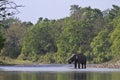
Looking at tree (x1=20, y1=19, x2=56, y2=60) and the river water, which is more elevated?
tree (x1=20, y1=19, x2=56, y2=60)

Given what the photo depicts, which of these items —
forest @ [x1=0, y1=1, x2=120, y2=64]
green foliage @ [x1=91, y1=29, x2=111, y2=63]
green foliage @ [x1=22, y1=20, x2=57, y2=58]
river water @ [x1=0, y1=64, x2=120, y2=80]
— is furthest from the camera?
green foliage @ [x1=22, y1=20, x2=57, y2=58]

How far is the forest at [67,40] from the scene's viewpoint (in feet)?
318

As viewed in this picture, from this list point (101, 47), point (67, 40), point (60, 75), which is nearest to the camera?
point (60, 75)

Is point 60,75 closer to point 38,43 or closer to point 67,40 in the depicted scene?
point 67,40

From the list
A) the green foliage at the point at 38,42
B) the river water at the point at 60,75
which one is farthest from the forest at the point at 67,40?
the river water at the point at 60,75

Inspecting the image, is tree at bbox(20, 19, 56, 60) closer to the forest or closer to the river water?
the forest

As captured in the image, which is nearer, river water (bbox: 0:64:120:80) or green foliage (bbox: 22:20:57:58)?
→ river water (bbox: 0:64:120:80)

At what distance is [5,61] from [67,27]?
47.0 ft

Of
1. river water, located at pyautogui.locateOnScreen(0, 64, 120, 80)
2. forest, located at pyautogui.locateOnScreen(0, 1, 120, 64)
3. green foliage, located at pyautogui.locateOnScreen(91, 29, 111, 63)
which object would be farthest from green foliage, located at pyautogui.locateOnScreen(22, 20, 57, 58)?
river water, located at pyautogui.locateOnScreen(0, 64, 120, 80)

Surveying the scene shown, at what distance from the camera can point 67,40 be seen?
102375 mm

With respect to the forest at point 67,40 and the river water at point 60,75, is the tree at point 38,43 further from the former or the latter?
the river water at point 60,75

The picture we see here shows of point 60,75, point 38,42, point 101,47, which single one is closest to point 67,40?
point 101,47

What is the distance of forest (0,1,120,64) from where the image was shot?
318ft

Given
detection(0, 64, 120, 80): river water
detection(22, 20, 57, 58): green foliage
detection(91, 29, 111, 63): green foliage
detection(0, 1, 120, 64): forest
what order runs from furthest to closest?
detection(22, 20, 57, 58): green foliage, detection(0, 1, 120, 64): forest, detection(91, 29, 111, 63): green foliage, detection(0, 64, 120, 80): river water
